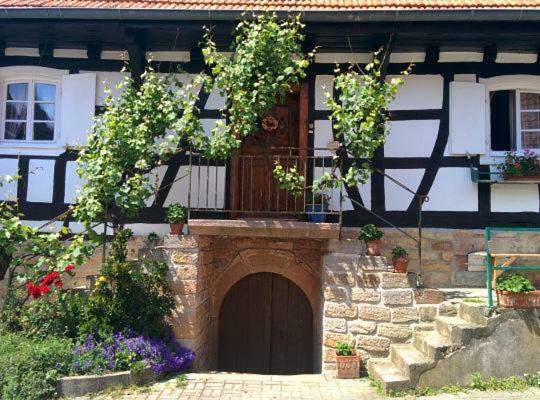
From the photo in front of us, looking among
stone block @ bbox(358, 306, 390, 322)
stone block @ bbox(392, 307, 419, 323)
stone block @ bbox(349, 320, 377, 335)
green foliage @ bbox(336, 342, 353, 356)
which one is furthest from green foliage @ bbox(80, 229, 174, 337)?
stone block @ bbox(392, 307, 419, 323)

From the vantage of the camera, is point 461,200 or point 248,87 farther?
point 461,200

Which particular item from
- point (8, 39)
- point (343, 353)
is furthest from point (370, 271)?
point (8, 39)

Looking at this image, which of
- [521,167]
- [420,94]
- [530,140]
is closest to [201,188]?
[420,94]

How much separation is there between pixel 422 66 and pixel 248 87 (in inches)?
115

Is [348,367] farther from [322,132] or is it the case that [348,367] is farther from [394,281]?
[322,132]

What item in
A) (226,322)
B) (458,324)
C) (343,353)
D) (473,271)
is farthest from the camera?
(226,322)

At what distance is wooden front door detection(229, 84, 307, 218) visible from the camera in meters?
7.27

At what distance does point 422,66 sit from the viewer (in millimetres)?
7234

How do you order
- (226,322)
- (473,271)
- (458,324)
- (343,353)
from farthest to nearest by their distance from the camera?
A: (226,322) < (473,271) < (343,353) < (458,324)

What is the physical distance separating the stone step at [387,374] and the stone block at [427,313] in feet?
2.28

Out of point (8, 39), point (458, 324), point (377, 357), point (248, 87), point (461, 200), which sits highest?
point (8, 39)

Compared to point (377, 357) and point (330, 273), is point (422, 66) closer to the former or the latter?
point (330, 273)

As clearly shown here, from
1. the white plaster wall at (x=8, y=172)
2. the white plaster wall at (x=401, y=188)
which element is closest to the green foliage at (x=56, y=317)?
the white plaster wall at (x=8, y=172)

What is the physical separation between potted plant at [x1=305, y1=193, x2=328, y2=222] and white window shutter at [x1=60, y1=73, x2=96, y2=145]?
3.62 meters
